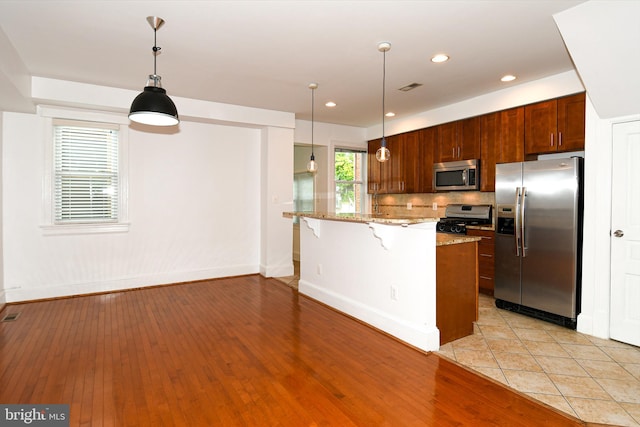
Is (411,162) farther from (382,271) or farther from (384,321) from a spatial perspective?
(384,321)

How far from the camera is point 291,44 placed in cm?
319

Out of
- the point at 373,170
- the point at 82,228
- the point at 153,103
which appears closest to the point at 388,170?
the point at 373,170

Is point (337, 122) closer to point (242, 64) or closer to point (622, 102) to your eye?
point (242, 64)

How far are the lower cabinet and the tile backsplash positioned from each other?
2.10 meters

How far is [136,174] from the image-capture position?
4.98 meters

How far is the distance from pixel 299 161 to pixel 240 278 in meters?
3.03

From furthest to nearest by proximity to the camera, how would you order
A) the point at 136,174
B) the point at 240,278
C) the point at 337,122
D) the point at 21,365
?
the point at 337,122
the point at 240,278
the point at 136,174
the point at 21,365

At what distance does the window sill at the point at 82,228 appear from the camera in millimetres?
4461

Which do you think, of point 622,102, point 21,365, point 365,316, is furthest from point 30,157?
point 622,102

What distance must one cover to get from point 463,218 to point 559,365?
2802 mm

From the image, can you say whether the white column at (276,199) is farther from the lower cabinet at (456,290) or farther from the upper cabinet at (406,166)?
the lower cabinet at (456,290)

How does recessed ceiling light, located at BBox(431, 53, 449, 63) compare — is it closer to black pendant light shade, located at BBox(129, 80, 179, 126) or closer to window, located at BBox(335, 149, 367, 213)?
black pendant light shade, located at BBox(129, 80, 179, 126)

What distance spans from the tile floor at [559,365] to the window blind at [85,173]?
4678 mm
